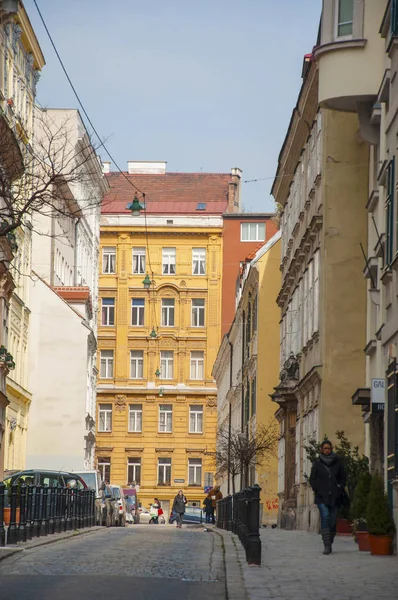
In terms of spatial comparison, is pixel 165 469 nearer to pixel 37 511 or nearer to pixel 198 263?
pixel 198 263

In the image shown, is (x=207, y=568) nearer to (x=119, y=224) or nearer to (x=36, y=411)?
(x=36, y=411)

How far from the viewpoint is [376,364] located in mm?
25688

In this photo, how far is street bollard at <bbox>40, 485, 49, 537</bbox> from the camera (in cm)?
2652

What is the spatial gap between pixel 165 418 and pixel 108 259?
11.2 m

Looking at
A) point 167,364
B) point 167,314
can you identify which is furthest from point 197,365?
point 167,314

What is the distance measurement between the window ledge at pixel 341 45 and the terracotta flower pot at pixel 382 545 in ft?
32.9

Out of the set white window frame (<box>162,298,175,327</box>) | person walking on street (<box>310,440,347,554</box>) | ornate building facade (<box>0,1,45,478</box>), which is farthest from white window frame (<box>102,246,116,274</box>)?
person walking on street (<box>310,440,347,554</box>)

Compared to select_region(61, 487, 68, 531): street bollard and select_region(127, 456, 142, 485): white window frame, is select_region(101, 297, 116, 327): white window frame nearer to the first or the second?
select_region(127, 456, 142, 485): white window frame

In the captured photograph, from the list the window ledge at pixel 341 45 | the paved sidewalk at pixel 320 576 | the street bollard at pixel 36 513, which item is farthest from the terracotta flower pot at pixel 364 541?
the window ledge at pixel 341 45

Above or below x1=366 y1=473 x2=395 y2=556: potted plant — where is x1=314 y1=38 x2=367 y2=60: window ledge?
above

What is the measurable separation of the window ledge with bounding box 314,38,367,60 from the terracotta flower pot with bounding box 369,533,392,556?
395 inches

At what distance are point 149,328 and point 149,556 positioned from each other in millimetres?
74297

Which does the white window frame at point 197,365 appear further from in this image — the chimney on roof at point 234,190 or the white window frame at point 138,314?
the chimney on roof at point 234,190

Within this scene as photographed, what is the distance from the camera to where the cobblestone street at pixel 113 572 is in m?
13.4
